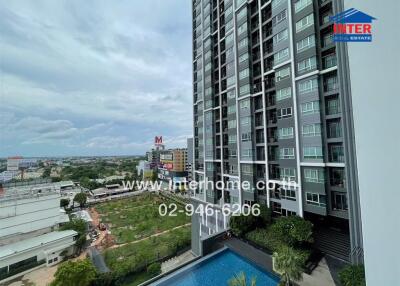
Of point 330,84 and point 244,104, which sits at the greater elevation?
point 244,104

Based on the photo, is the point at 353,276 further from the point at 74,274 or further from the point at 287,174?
the point at 74,274

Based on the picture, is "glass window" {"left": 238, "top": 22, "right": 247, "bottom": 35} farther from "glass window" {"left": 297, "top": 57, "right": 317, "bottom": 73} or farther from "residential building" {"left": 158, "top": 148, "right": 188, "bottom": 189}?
"residential building" {"left": 158, "top": 148, "right": 188, "bottom": 189}

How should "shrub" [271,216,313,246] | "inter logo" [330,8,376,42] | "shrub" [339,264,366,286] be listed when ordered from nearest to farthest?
"inter logo" [330,8,376,42], "shrub" [339,264,366,286], "shrub" [271,216,313,246]

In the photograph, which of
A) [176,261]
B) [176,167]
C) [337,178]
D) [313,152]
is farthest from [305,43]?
[176,167]

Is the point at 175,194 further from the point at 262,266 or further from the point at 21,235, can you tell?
the point at 262,266

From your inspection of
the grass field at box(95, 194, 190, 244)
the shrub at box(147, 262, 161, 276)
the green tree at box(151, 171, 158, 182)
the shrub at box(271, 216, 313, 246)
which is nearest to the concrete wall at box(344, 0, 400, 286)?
the shrub at box(271, 216, 313, 246)

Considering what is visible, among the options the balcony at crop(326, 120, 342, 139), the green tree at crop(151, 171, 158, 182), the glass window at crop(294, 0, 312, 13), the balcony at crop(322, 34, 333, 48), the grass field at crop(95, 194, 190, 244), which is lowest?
the grass field at crop(95, 194, 190, 244)
